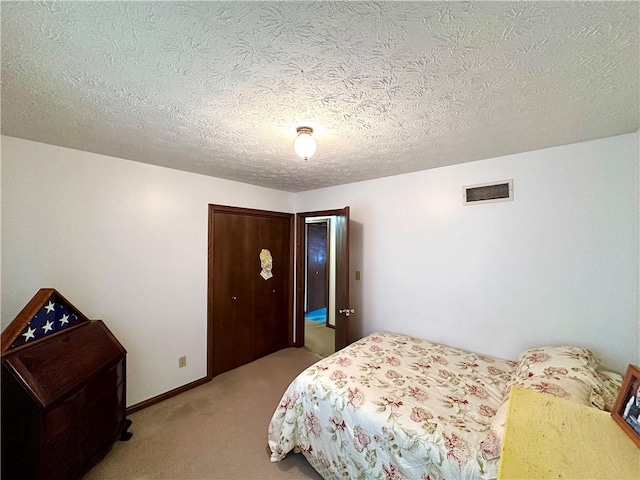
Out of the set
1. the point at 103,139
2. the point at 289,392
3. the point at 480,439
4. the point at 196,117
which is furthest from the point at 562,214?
the point at 103,139

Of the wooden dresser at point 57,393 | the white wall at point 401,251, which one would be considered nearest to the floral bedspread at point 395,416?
the white wall at point 401,251

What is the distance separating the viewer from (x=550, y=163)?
1926 millimetres

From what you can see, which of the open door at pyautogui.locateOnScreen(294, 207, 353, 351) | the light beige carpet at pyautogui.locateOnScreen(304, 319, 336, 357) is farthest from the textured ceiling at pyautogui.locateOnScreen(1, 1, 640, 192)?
the light beige carpet at pyautogui.locateOnScreen(304, 319, 336, 357)

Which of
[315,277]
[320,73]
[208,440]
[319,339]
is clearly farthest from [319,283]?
[320,73]

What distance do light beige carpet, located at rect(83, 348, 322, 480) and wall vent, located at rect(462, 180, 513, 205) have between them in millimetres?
2522

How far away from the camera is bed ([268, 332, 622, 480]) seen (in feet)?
3.91

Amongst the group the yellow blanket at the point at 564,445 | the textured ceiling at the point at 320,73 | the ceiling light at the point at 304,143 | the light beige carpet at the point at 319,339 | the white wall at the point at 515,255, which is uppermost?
the textured ceiling at the point at 320,73

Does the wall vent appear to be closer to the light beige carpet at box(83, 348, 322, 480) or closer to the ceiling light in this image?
the ceiling light

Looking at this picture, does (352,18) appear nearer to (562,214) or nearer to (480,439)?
(480,439)

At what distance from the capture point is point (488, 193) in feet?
7.25

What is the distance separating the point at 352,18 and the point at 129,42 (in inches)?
31.8

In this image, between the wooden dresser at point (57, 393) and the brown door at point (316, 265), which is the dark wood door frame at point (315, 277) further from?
the wooden dresser at point (57, 393)

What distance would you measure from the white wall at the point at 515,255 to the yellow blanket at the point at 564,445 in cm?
140

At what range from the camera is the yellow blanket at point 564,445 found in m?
0.64
